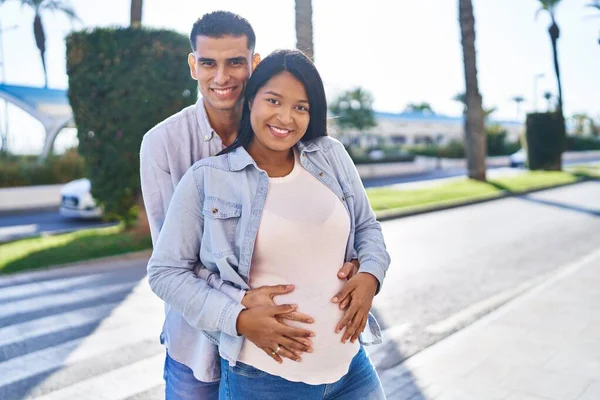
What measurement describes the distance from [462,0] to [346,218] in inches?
814

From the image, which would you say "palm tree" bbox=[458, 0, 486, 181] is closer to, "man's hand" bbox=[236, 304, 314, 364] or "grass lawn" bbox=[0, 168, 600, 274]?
"grass lawn" bbox=[0, 168, 600, 274]

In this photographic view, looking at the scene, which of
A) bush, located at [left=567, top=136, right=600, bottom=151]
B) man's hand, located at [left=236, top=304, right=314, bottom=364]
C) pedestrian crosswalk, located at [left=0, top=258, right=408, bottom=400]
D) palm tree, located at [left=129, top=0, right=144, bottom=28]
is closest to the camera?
man's hand, located at [left=236, top=304, right=314, bottom=364]

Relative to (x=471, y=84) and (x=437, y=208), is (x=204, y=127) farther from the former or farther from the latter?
(x=471, y=84)

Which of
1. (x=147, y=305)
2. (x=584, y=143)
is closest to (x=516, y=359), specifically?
(x=147, y=305)

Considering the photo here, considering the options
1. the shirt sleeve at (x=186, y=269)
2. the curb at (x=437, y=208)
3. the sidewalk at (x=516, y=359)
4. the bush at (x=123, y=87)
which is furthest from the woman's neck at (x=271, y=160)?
the curb at (x=437, y=208)

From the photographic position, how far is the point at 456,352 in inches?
182

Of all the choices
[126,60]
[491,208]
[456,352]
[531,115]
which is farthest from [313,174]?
[531,115]

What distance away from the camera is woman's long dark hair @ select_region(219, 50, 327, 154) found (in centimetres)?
184

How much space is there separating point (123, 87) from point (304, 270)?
926 cm

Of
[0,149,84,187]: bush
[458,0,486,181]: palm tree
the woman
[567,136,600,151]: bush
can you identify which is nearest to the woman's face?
the woman

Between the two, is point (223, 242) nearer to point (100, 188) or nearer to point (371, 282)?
point (371, 282)

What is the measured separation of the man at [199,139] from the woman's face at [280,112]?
0.29 metres

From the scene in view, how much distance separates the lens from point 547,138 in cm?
2916

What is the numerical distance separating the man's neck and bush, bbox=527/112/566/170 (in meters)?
29.8
